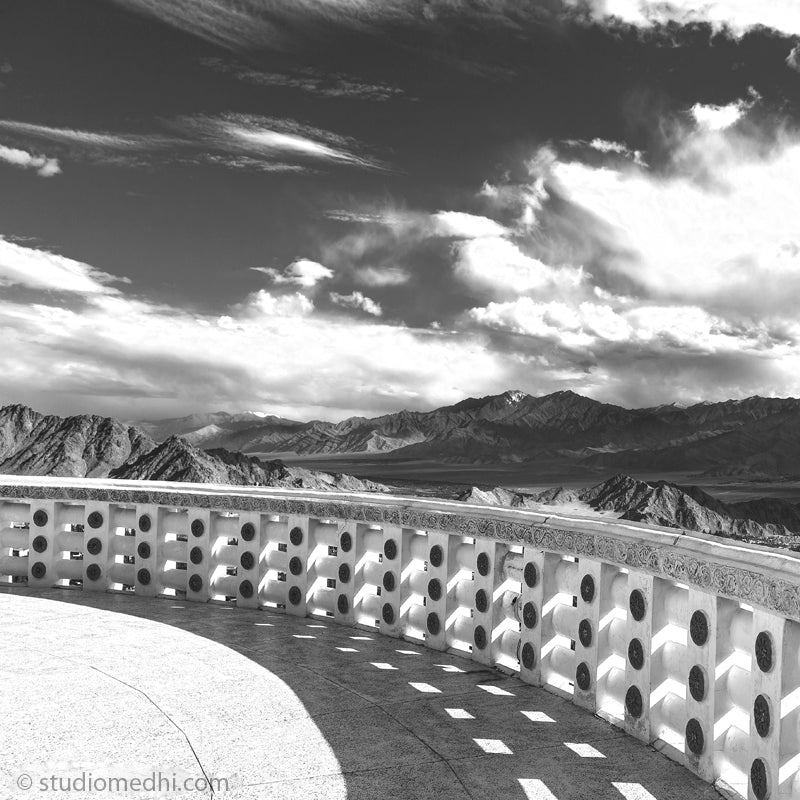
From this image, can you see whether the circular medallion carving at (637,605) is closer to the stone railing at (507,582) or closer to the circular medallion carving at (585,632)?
the stone railing at (507,582)

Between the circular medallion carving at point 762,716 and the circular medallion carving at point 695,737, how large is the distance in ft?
1.75

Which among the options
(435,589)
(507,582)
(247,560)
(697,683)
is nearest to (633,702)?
(697,683)

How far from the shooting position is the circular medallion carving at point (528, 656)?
19.6ft

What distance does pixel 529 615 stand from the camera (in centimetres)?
601

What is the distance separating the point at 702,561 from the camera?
14.1 ft

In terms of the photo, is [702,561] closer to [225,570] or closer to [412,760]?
[412,760]

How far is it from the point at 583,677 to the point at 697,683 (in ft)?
3.85

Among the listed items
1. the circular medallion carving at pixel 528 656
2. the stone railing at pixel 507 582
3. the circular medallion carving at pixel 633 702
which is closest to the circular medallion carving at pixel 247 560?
the stone railing at pixel 507 582

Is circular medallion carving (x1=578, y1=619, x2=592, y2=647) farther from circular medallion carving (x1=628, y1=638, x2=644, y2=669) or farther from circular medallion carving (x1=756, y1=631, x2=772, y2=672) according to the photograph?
circular medallion carving (x1=756, y1=631, x2=772, y2=672)

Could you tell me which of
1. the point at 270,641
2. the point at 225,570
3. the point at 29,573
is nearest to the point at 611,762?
the point at 270,641

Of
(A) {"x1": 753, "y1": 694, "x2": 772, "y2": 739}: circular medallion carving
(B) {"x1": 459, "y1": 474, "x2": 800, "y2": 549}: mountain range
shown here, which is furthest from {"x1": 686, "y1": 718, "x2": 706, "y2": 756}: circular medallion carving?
(B) {"x1": 459, "y1": 474, "x2": 800, "y2": 549}: mountain range

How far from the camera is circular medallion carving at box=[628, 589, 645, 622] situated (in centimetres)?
491

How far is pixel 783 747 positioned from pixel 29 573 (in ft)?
26.1

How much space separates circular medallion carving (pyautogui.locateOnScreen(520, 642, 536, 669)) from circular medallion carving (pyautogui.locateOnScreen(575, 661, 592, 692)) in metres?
0.46
